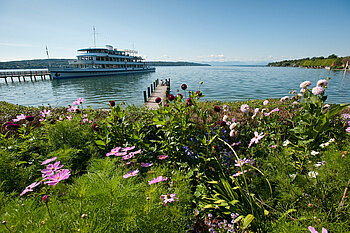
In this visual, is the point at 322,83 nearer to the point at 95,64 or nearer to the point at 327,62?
the point at 95,64

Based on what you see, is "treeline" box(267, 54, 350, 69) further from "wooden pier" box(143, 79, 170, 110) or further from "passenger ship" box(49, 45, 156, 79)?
"passenger ship" box(49, 45, 156, 79)

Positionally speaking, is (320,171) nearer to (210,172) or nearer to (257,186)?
(257,186)

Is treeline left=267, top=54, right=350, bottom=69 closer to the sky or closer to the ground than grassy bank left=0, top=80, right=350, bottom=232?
closer to the sky

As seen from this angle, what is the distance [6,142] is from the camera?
194 centimetres

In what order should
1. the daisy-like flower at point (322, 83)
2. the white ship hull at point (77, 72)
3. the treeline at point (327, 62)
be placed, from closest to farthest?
the daisy-like flower at point (322, 83), the white ship hull at point (77, 72), the treeline at point (327, 62)

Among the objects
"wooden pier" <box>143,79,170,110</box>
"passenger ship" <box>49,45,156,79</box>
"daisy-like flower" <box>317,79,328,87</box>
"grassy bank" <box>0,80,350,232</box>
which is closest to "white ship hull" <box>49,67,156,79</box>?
"passenger ship" <box>49,45,156,79</box>

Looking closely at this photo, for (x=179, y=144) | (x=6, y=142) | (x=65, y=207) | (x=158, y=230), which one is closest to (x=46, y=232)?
(x=65, y=207)

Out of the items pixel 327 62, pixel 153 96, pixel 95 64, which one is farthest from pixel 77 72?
pixel 327 62

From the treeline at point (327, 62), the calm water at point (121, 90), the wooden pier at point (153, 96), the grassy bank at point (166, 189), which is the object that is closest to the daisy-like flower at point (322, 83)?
the grassy bank at point (166, 189)

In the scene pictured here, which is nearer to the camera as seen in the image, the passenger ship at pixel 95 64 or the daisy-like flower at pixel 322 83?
the daisy-like flower at pixel 322 83

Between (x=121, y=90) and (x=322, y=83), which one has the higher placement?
(x=322, y=83)

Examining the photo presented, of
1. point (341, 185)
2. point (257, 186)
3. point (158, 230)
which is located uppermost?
point (341, 185)

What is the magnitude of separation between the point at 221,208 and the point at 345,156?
47.7 inches

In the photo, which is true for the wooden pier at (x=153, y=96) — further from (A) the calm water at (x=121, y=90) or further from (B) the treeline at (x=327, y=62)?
(B) the treeline at (x=327, y=62)
